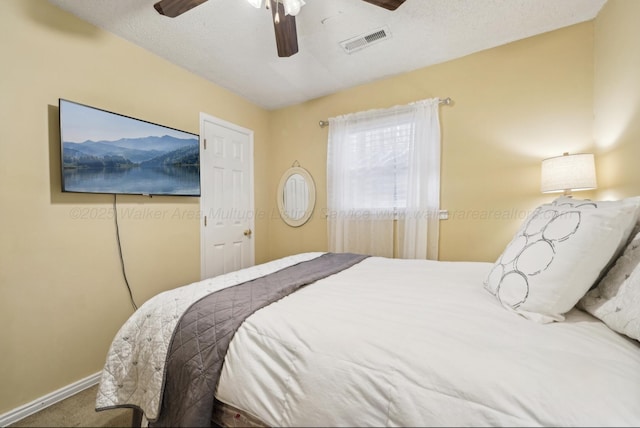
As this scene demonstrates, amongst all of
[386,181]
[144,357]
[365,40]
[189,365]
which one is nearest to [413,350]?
[189,365]

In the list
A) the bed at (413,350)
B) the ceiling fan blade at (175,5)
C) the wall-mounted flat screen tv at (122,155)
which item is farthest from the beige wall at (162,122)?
the bed at (413,350)

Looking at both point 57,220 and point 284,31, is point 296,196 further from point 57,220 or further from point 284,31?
point 57,220

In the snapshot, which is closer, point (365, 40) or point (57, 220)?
point (57, 220)

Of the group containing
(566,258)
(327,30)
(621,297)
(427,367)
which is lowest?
(427,367)

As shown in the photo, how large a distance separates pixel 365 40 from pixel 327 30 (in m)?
0.35

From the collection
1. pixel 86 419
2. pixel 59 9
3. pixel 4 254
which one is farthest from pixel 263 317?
pixel 59 9

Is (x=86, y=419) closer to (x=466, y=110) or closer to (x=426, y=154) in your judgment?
(x=426, y=154)

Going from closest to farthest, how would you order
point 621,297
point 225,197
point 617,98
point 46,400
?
point 621,297, point 46,400, point 617,98, point 225,197

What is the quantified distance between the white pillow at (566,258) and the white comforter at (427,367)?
0.23ft

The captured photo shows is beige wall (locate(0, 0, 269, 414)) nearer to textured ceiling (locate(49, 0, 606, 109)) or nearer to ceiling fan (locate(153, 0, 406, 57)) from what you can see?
textured ceiling (locate(49, 0, 606, 109))

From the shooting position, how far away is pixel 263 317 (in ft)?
3.21

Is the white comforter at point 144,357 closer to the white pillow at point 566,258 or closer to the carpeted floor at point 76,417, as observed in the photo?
the carpeted floor at point 76,417

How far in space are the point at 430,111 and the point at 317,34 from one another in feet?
4.22

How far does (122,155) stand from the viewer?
1.97 m
